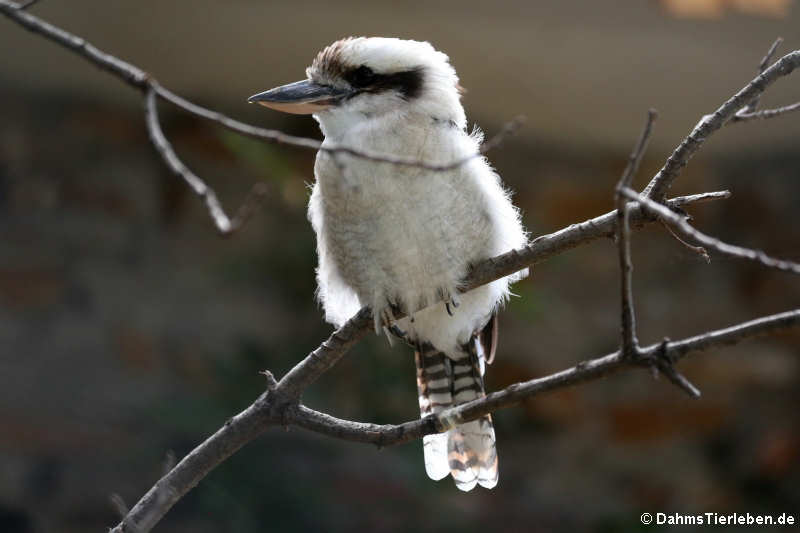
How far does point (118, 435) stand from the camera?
2.96 meters

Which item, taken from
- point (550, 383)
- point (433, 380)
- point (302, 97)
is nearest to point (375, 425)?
point (550, 383)

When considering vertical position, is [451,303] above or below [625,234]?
above

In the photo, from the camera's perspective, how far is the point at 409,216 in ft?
6.11

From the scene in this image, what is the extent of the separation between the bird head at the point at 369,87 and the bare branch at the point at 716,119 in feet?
2.28

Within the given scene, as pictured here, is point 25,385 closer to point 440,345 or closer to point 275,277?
point 275,277

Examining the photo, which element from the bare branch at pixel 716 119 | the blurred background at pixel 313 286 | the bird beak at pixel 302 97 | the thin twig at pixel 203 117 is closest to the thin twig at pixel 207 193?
the thin twig at pixel 203 117

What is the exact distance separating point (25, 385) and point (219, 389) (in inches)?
23.0

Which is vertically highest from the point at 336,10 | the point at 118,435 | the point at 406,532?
the point at 336,10

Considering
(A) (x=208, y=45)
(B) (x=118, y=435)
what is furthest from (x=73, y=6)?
(B) (x=118, y=435)

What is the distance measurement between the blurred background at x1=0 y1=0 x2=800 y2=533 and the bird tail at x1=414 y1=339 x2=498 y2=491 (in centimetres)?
55

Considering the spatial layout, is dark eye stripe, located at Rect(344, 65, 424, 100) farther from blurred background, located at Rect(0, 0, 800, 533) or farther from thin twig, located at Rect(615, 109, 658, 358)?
thin twig, located at Rect(615, 109, 658, 358)

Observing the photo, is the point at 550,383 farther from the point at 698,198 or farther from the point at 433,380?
the point at 433,380

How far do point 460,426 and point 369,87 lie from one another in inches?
30.6

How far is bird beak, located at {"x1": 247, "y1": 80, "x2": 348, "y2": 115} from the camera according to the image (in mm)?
1960
